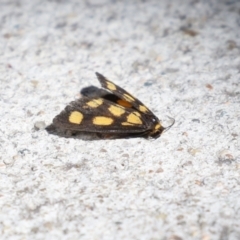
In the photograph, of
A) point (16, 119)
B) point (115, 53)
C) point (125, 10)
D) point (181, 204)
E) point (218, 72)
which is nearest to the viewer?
point (181, 204)

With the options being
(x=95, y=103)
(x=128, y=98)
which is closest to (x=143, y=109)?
(x=128, y=98)

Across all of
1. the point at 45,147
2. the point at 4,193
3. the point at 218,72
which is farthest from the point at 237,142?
the point at 4,193

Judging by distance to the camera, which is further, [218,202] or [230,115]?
[230,115]

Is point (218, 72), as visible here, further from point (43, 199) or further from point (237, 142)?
point (43, 199)

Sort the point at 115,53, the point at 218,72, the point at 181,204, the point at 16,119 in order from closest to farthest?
the point at 181,204
the point at 16,119
the point at 218,72
the point at 115,53

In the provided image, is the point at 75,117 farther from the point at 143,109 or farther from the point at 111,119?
the point at 143,109

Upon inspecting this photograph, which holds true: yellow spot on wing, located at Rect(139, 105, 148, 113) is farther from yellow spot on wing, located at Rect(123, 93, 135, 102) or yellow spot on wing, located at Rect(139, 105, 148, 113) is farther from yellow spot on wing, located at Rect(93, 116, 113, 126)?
yellow spot on wing, located at Rect(93, 116, 113, 126)

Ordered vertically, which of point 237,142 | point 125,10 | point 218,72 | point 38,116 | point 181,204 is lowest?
point 181,204
